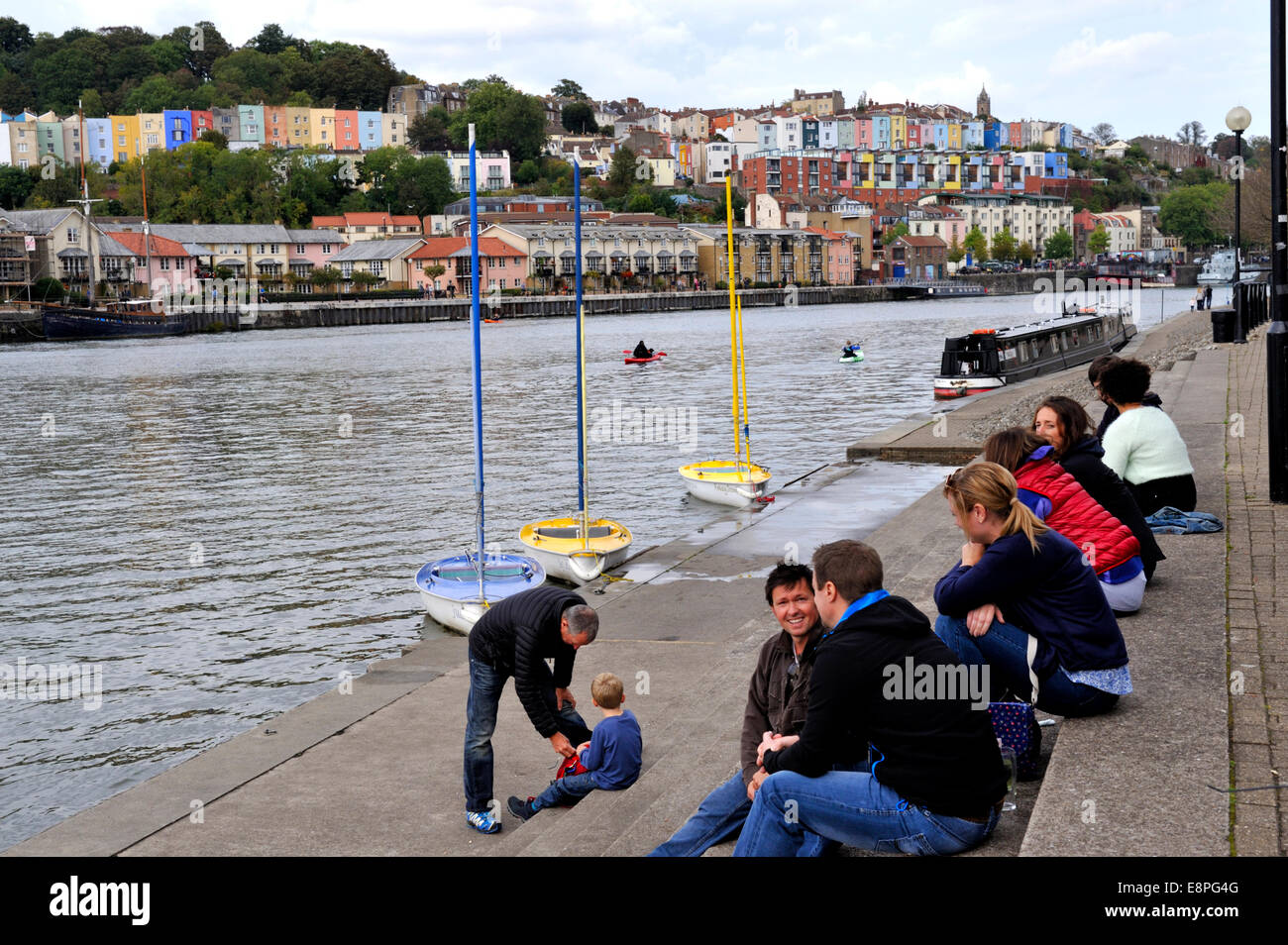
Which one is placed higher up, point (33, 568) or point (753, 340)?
point (753, 340)

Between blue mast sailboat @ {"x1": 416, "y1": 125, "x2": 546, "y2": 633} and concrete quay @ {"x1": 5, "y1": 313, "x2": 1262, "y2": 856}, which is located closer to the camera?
concrete quay @ {"x1": 5, "y1": 313, "x2": 1262, "y2": 856}

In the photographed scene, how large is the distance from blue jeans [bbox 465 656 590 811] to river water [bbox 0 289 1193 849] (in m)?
4.30

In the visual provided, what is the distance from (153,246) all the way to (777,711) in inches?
5375

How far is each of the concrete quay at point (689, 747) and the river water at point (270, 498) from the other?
235cm

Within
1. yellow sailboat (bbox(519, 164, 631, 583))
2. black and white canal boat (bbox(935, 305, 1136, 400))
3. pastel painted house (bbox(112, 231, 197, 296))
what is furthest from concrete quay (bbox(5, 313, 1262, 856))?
pastel painted house (bbox(112, 231, 197, 296))

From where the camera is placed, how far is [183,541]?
22625mm

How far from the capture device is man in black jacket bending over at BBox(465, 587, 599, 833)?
7422mm

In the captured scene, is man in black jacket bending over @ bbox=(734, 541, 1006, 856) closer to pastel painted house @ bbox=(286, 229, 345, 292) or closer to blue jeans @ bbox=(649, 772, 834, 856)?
blue jeans @ bbox=(649, 772, 834, 856)

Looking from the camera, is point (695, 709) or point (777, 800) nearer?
point (777, 800)

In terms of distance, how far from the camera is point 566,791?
7738mm
